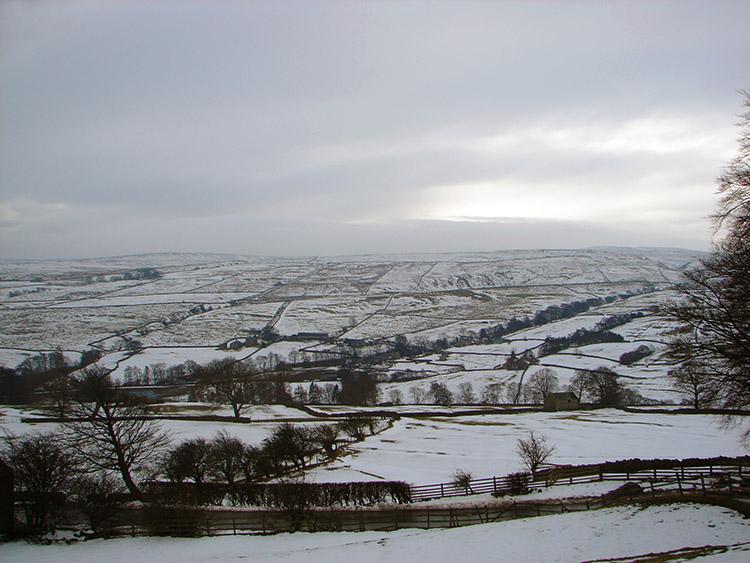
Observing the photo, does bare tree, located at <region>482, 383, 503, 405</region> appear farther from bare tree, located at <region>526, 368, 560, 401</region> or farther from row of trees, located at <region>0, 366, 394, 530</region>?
row of trees, located at <region>0, 366, 394, 530</region>

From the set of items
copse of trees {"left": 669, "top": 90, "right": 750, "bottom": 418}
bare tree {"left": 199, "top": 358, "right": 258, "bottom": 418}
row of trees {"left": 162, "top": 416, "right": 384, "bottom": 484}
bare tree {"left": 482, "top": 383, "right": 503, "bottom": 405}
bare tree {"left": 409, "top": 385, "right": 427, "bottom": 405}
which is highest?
copse of trees {"left": 669, "top": 90, "right": 750, "bottom": 418}

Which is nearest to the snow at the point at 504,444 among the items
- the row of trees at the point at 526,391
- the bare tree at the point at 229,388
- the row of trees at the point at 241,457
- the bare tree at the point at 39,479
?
the row of trees at the point at 241,457

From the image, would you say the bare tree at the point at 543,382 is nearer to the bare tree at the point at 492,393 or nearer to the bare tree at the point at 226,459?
the bare tree at the point at 492,393

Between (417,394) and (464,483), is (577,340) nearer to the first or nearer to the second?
(417,394)

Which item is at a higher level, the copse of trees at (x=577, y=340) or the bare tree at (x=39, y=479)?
the bare tree at (x=39, y=479)

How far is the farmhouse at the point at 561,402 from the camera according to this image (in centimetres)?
7475

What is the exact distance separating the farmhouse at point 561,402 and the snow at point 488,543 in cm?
5568

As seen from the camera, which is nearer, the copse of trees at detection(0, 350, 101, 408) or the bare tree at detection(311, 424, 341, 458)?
the bare tree at detection(311, 424, 341, 458)

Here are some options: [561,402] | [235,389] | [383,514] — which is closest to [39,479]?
[383,514]

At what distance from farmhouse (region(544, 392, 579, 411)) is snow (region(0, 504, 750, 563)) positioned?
55.7 meters

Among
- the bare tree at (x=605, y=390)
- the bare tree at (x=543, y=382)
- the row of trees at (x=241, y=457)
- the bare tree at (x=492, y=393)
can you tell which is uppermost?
the row of trees at (x=241, y=457)

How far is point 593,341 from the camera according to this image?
147 meters

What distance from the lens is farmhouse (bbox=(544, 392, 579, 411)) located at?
74750 mm

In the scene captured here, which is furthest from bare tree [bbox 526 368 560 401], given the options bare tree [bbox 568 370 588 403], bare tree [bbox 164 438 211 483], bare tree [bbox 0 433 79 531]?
→ bare tree [bbox 0 433 79 531]
